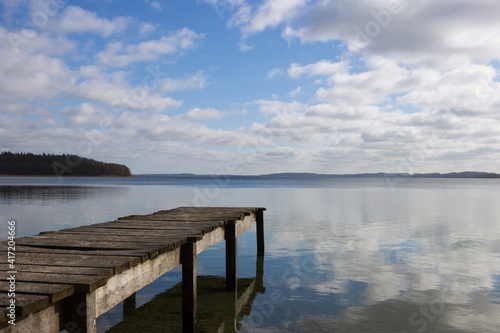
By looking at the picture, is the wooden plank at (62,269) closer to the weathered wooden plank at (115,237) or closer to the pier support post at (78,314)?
the pier support post at (78,314)

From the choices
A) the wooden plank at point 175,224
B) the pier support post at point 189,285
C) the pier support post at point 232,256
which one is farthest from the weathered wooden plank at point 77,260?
the pier support post at point 232,256

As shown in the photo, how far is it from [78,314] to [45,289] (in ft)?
1.46

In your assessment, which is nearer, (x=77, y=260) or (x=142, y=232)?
(x=77, y=260)

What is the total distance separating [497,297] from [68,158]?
182866 mm

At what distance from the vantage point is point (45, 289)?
380cm

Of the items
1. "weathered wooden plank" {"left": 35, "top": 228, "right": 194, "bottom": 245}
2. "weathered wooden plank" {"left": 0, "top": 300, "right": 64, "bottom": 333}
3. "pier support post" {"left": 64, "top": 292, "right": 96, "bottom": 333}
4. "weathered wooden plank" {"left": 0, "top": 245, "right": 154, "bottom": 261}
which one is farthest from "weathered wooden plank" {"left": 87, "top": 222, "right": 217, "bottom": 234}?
"weathered wooden plank" {"left": 0, "top": 300, "right": 64, "bottom": 333}

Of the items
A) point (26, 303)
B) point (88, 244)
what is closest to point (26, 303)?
point (26, 303)

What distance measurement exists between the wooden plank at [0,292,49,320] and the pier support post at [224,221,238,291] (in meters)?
6.57

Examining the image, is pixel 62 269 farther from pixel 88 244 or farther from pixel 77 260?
pixel 88 244

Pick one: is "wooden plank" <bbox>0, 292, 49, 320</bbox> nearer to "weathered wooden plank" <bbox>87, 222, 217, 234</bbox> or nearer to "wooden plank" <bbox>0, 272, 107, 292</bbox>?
"wooden plank" <bbox>0, 272, 107, 292</bbox>

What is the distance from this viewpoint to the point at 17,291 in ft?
12.4

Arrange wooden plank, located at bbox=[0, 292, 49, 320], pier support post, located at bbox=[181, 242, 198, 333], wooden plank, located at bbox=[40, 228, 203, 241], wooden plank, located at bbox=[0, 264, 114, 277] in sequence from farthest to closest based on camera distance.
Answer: pier support post, located at bbox=[181, 242, 198, 333] < wooden plank, located at bbox=[40, 228, 203, 241] < wooden plank, located at bbox=[0, 264, 114, 277] < wooden plank, located at bbox=[0, 292, 49, 320]

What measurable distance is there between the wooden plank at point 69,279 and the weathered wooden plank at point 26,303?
15.9 inches

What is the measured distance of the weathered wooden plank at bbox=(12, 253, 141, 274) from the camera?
4.91 metres
